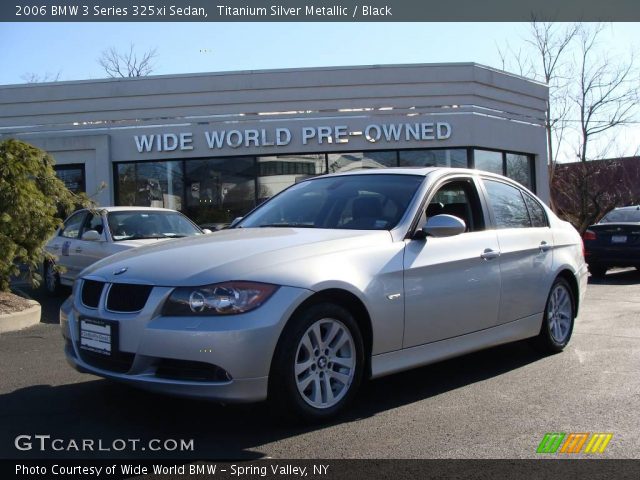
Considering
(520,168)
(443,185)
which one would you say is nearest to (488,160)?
(520,168)

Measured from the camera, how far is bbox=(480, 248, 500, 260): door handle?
5.27 metres

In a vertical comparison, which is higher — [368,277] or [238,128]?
[238,128]

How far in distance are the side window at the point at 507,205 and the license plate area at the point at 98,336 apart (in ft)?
10.9

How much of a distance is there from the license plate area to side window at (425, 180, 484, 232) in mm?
2769

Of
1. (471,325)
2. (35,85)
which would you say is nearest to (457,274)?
(471,325)

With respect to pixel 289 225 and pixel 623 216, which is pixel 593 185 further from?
pixel 289 225

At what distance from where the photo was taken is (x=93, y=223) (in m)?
10.1

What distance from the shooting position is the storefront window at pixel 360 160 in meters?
17.8

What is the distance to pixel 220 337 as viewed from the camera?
12.2 ft

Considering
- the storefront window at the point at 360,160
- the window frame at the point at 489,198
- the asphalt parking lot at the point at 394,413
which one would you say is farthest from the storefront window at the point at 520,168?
the asphalt parking lot at the point at 394,413

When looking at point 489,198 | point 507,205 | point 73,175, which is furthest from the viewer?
point 73,175

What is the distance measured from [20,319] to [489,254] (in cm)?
535

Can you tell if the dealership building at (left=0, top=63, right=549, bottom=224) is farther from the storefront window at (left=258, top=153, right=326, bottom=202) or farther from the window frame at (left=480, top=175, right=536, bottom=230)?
the window frame at (left=480, top=175, right=536, bottom=230)

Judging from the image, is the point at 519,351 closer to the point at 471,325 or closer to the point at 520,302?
the point at 520,302
